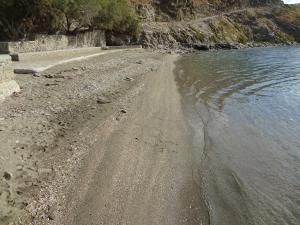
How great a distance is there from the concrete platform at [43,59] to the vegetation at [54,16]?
15.5 ft

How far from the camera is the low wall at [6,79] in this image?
18922mm

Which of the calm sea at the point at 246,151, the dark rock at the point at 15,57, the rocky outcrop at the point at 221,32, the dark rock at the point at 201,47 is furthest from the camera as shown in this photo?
the dark rock at the point at 201,47

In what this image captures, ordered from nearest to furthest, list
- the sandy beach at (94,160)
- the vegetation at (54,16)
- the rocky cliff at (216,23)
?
the sandy beach at (94,160)
the vegetation at (54,16)
the rocky cliff at (216,23)

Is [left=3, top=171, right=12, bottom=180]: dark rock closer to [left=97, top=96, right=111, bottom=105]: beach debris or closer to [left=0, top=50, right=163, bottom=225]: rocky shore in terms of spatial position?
[left=0, top=50, right=163, bottom=225]: rocky shore

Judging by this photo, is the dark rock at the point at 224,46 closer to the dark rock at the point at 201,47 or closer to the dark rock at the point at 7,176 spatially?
the dark rock at the point at 201,47

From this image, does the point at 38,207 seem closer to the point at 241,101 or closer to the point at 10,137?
the point at 10,137

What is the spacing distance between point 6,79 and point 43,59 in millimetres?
16504

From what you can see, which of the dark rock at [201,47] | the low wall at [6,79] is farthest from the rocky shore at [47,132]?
the dark rock at [201,47]

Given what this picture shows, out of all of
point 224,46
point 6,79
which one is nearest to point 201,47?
point 224,46

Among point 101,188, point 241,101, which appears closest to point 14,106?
point 101,188

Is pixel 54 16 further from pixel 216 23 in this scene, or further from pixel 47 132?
pixel 216 23

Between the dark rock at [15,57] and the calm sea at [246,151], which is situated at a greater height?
the dark rock at [15,57]

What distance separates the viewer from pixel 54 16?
45.1 m

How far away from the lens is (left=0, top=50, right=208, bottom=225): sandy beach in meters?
9.85
